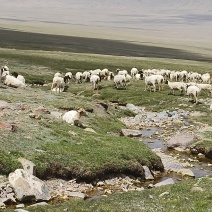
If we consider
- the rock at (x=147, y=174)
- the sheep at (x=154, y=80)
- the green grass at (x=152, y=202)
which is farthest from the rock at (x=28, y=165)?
the sheep at (x=154, y=80)

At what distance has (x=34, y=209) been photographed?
15.1 m

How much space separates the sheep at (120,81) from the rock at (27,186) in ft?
111

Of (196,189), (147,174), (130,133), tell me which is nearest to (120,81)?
(130,133)

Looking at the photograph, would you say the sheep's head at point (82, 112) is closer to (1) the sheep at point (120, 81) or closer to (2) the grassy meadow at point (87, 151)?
(2) the grassy meadow at point (87, 151)

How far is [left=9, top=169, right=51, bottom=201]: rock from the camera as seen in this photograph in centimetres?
1723

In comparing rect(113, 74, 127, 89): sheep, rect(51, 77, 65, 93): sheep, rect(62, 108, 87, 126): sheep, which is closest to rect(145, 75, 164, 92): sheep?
rect(113, 74, 127, 89): sheep

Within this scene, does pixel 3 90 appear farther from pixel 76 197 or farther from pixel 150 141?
pixel 76 197

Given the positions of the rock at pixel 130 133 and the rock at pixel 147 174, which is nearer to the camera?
the rock at pixel 147 174

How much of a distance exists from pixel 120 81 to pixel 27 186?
34783mm

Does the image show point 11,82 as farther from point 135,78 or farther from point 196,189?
point 196,189

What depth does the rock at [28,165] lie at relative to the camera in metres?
18.8

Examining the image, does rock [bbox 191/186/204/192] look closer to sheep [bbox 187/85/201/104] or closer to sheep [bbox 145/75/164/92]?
sheep [bbox 187/85/201/104]

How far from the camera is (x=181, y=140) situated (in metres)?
28.6

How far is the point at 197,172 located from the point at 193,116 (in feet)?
51.6
